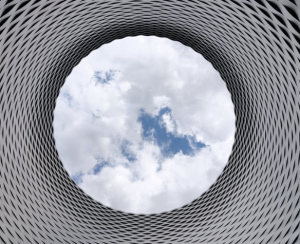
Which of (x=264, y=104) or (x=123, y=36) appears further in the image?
(x=123, y=36)

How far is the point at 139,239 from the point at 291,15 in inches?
1445

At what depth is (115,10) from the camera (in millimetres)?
35625

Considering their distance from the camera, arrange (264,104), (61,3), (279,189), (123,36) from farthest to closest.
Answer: (123,36), (264,104), (279,189), (61,3)

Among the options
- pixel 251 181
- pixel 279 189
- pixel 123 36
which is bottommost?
pixel 279 189

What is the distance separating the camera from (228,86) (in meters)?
43.1

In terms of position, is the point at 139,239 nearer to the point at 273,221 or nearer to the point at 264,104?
the point at 273,221

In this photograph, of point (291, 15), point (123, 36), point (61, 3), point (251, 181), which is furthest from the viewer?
point (123, 36)

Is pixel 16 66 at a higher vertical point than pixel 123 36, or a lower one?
lower

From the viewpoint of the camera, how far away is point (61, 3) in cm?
2914

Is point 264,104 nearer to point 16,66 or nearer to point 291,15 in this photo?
point 291,15

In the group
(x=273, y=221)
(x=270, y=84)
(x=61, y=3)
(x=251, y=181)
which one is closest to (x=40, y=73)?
(x=61, y=3)

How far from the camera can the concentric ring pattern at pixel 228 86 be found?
27188 millimetres

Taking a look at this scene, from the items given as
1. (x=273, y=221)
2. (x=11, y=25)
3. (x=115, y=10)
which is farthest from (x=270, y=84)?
(x=11, y=25)

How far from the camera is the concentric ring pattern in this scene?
27.2 meters
